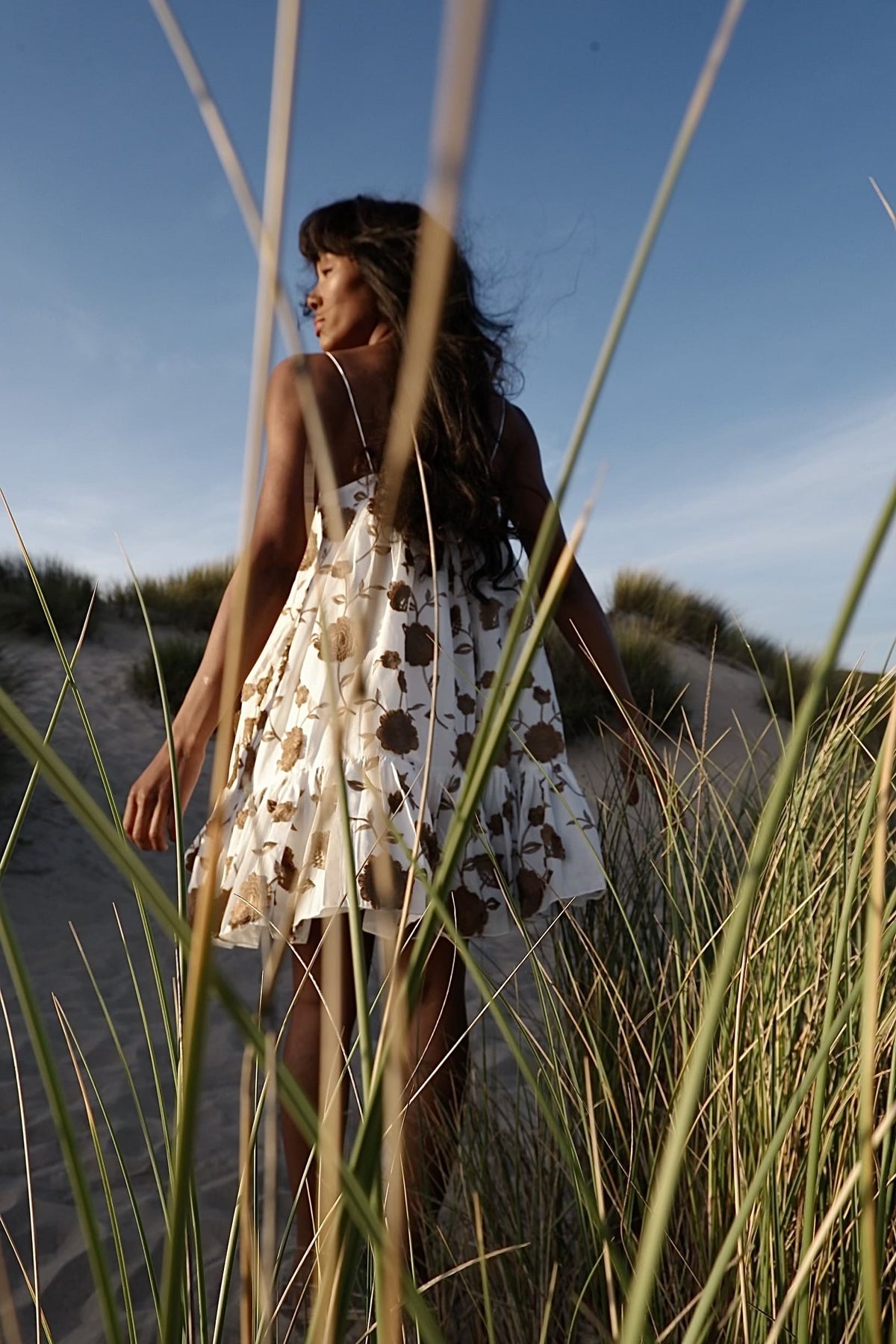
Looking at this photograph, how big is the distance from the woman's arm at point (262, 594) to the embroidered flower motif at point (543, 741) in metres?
0.45

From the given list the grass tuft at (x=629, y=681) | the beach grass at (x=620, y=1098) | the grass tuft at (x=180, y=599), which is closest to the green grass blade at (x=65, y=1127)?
the beach grass at (x=620, y=1098)

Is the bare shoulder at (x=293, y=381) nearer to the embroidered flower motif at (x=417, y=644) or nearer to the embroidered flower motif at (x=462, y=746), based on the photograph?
the embroidered flower motif at (x=417, y=644)

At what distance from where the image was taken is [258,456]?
236 millimetres

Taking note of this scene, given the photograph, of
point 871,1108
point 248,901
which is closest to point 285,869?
point 248,901

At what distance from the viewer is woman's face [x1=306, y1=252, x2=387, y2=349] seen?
5.41ft

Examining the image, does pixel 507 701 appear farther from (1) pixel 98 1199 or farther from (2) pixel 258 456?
(1) pixel 98 1199

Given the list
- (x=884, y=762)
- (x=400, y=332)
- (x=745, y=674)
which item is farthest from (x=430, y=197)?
(x=745, y=674)

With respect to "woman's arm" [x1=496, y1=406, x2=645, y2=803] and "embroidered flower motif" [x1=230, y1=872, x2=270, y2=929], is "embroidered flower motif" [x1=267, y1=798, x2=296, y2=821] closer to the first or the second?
"embroidered flower motif" [x1=230, y1=872, x2=270, y2=929]

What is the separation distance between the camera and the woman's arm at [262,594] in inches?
51.0

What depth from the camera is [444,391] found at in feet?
5.08

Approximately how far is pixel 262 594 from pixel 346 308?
57 cm

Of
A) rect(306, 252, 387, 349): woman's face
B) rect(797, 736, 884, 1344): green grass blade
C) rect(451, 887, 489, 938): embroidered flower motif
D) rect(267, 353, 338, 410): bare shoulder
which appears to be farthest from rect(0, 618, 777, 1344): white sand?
rect(306, 252, 387, 349): woman's face

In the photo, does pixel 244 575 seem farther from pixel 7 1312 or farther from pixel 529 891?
pixel 529 891

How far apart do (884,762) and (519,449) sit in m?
1.41
